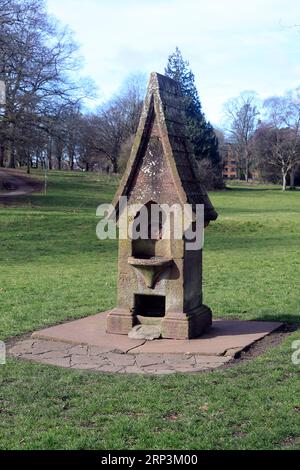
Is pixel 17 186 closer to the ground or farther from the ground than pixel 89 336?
farther from the ground

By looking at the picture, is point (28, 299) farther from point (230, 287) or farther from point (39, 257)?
point (39, 257)

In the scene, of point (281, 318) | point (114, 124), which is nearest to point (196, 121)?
point (114, 124)

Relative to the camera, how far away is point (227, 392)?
20.4 feet

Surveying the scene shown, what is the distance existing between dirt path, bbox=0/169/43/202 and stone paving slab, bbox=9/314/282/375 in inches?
1104

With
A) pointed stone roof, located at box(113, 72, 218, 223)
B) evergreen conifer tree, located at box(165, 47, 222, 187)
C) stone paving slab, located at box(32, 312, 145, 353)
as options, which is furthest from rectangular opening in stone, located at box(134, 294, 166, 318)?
evergreen conifer tree, located at box(165, 47, 222, 187)

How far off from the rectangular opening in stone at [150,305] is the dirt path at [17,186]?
90.5 ft

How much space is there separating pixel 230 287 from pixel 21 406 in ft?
26.9

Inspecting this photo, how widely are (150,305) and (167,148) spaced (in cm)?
226

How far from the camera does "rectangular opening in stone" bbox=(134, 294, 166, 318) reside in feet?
29.5

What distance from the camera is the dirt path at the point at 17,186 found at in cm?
3883

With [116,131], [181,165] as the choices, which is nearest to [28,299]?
[181,165]

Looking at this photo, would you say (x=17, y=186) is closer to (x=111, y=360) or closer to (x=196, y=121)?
(x=196, y=121)

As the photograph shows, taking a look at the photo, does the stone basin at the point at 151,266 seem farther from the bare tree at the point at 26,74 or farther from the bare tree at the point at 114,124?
the bare tree at the point at 114,124

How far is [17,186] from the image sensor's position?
151 feet
